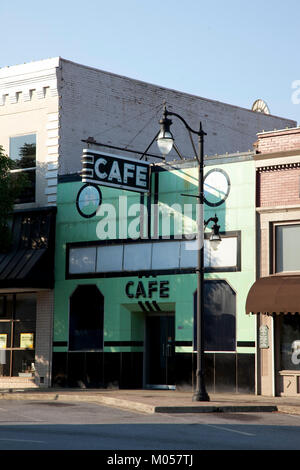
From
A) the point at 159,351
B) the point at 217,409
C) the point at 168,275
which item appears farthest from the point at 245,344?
the point at 217,409

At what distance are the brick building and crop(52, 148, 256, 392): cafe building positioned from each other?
599 mm

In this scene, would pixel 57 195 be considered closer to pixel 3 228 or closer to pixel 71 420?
pixel 3 228

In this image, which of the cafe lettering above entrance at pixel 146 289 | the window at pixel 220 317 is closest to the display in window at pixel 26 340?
the cafe lettering above entrance at pixel 146 289

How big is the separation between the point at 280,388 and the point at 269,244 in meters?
4.45

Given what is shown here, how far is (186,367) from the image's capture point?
2688 centimetres

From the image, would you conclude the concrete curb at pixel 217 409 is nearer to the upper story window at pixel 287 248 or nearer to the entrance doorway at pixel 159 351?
the upper story window at pixel 287 248

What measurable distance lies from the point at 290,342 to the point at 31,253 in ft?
34.0

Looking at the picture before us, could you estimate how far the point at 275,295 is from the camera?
2434cm

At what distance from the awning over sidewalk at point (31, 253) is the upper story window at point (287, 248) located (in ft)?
29.0

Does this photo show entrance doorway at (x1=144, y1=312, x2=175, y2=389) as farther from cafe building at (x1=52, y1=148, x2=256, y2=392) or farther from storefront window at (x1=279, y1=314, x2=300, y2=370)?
storefront window at (x1=279, y1=314, x2=300, y2=370)

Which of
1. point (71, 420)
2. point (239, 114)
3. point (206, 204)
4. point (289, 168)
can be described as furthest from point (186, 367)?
point (239, 114)

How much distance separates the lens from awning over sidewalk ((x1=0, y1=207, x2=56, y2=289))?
96.3 feet

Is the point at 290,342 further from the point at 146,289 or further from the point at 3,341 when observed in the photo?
the point at 3,341

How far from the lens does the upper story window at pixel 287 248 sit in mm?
25391
